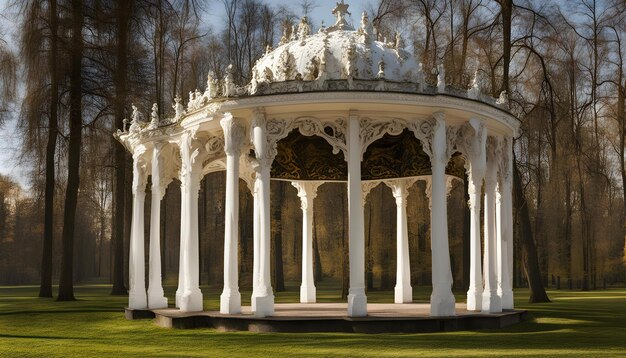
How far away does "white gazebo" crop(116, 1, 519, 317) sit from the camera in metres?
21.0

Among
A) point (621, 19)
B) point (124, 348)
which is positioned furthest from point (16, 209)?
point (124, 348)

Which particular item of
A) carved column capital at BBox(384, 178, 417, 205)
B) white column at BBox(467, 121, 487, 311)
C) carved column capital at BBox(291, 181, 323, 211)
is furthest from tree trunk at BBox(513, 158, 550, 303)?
white column at BBox(467, 121, 487, 311)

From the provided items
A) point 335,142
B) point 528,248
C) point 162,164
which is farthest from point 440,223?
point 528,248

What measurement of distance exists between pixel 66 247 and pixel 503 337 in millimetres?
24265

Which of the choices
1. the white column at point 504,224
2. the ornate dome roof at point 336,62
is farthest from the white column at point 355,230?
the white column at point 504,224

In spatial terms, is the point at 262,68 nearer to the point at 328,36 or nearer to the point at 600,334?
the point at 328,36

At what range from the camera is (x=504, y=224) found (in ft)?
82.3

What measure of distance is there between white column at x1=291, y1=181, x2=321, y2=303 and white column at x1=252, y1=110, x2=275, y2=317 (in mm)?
9496

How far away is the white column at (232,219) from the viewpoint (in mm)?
21844

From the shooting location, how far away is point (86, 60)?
40.0 metres

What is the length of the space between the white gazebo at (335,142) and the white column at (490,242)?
0.13ft

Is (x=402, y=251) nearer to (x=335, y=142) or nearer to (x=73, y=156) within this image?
(x=335, y=142)

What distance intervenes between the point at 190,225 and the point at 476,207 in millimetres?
9143

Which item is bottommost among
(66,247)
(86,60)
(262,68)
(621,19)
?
(66,247)
